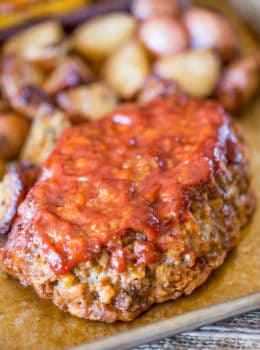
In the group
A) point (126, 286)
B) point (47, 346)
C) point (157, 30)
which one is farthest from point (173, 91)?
point (47, 346)

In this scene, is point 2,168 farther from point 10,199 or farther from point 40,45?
point 40,45

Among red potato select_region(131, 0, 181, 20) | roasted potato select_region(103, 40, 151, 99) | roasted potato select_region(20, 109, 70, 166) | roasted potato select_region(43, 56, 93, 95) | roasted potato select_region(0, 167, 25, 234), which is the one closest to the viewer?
roasted potato select_region(0, 167, 25, 234)

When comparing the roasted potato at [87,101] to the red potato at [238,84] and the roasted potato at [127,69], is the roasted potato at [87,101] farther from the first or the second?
the red potato at [238,84]

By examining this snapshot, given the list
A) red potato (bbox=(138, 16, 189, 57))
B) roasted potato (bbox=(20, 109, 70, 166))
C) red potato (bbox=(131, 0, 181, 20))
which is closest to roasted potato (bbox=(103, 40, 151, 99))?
red potato (bbox=(138, 16, 189, 57))

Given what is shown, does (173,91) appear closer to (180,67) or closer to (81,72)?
(180,67)

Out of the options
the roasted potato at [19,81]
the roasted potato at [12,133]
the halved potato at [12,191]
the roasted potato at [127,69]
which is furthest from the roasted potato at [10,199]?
the roasted potato at [127,69]

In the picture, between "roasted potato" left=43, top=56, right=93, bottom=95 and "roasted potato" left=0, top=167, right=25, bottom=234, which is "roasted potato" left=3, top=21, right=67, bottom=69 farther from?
"roasted potato" left=0, top=167, right=25, bottom=234
